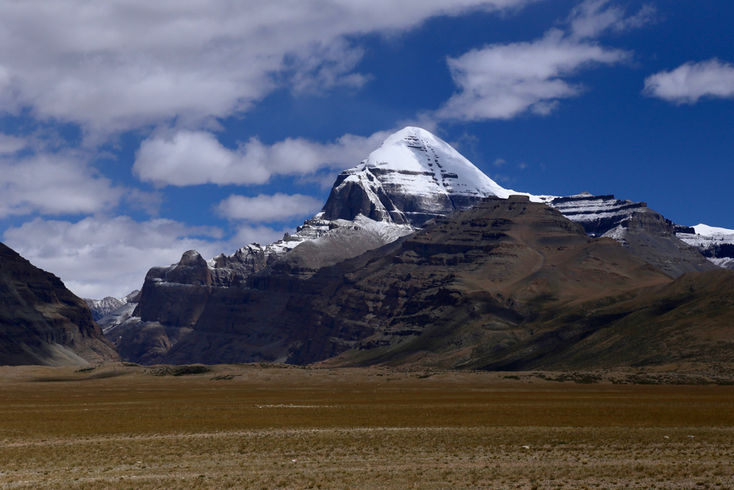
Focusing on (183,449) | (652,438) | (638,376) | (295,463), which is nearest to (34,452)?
(183,449)

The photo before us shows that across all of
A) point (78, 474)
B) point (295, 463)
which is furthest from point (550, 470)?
point (78, 474)

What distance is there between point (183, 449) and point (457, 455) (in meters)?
15.9

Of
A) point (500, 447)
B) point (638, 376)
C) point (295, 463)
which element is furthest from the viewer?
point (638, 376)

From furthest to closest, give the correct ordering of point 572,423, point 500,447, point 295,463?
point 572,423 → point 500,447 → point 295,463

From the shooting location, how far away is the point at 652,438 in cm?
5581

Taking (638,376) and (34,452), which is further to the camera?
(638,376)

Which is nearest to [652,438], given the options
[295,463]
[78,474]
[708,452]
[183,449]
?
[708,452]

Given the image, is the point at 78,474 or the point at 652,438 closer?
the point at 78,474

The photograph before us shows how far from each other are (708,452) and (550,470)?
34.4 feet

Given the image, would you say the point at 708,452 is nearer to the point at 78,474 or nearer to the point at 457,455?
the point at 457,455

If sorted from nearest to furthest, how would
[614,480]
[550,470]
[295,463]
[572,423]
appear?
[614,480]
[550,470]
[295,463]
[572,423]

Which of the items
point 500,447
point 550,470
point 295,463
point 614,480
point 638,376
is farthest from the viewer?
point 638,376

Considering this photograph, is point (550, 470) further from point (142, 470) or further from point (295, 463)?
point (142, 470)

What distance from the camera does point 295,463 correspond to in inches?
1874
